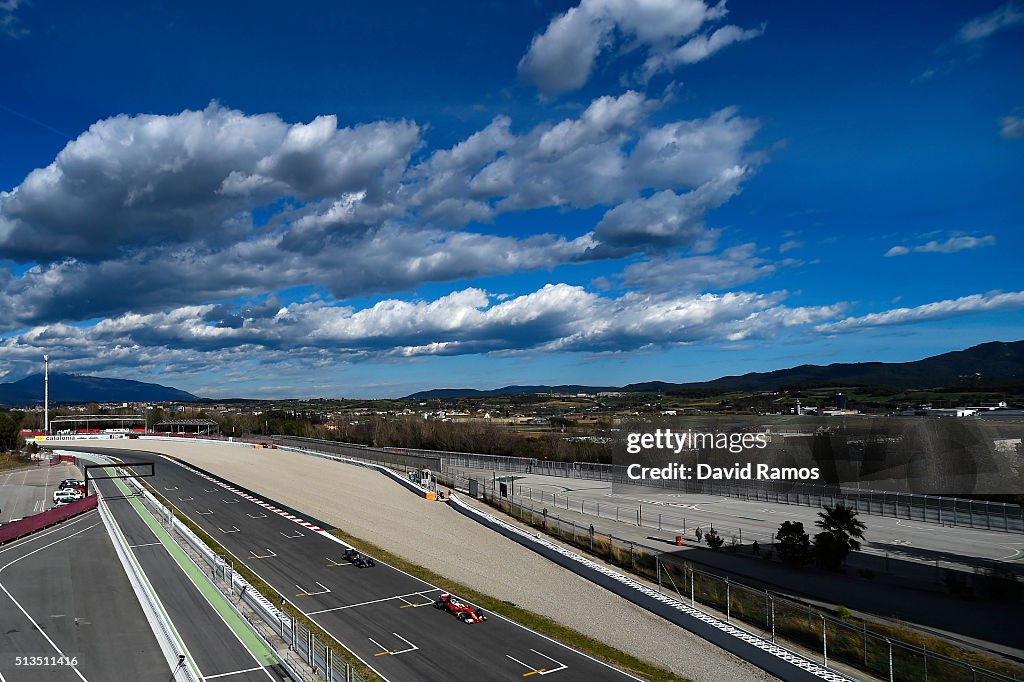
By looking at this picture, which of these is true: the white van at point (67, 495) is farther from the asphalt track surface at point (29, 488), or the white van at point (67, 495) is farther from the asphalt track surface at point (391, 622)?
the asphalt track surface at point (391, 622)

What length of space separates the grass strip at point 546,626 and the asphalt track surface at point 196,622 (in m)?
9.68

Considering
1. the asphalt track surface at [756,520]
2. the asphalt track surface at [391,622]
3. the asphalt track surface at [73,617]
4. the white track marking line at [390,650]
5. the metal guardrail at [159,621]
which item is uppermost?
the metal guardrail at [159,621]

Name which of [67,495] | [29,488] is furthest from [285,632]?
[29,488]

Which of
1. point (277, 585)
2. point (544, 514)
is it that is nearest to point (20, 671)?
point (277, 585)

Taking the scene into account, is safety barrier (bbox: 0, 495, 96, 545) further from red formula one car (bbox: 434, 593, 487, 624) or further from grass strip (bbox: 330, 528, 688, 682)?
red formula one car (bbox: 434, 593, 487, 624)

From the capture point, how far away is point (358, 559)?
3566 cm

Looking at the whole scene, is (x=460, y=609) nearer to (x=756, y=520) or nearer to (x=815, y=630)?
(x=815, y=630)

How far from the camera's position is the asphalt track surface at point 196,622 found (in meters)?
20.2

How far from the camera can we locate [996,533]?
46.2 m

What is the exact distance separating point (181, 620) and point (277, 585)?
22.4ft

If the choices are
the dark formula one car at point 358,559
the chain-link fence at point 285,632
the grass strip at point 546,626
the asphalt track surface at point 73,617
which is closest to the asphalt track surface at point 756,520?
the grass strip at point 546,626

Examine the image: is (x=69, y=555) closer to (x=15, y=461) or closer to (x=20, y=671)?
(x=20, y=671)

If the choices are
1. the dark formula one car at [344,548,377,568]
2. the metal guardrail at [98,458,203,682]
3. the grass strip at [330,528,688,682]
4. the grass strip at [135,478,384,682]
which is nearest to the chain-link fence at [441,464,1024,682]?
the grass strip at [330,528,688,682]

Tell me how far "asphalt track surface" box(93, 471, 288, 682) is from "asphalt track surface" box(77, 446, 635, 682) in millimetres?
3349
